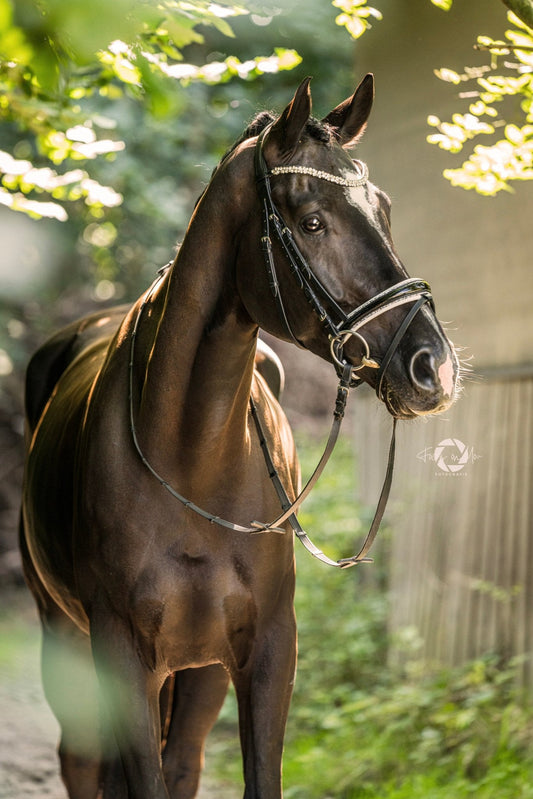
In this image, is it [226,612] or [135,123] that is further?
[135,123]

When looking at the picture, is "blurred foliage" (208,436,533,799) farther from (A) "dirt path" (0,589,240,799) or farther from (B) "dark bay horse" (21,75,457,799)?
(B) "dark bay horse" (21,75,457,799)

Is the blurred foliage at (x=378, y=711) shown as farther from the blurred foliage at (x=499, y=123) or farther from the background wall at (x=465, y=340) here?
the blurred foliage at (x=499, y=123)

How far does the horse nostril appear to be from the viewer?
2.01 metres

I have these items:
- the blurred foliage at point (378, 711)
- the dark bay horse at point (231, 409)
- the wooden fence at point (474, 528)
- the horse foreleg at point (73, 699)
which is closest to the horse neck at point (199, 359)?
the dark bay horse at point (231, 409)

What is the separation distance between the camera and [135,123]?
8539 mm

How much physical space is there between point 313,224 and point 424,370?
0.48 m

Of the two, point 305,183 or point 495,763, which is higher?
point 305,183

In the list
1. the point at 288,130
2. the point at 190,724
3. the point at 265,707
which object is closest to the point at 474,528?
the point at 190,724

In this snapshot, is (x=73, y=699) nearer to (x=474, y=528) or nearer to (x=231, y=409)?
(x=231, y=409)

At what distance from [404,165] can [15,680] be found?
5534 millimetres

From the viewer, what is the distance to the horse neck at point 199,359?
240cm

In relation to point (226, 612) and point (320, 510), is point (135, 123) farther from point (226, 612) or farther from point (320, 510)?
point (226, 612)

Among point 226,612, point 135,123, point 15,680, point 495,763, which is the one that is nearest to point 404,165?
point 226,612

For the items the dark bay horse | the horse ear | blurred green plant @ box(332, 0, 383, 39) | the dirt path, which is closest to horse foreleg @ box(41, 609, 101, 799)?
the dark bay horse
